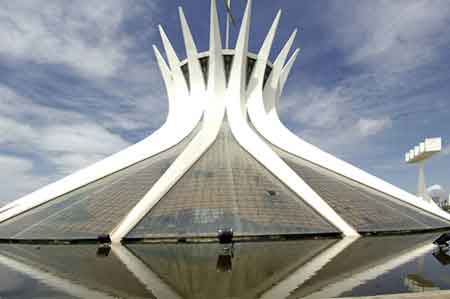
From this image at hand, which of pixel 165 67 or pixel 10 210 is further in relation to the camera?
pixel 165 67

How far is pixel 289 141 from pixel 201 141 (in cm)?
866

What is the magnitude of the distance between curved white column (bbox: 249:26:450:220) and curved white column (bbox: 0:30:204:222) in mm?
6201

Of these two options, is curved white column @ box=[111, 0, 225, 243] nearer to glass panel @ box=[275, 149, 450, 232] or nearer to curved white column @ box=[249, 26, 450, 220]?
curved white column @ box=[249, 26, 450, 220]

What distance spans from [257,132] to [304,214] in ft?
40.5

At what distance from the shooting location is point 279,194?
1762cm

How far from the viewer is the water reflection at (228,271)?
602cm

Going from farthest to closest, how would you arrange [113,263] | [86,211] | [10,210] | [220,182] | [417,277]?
[10,210], [220,182], [86,211], [113,263], [417,277]

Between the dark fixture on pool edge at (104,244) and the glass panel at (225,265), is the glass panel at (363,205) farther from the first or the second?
the dark fixture on pool edge at (104,244)

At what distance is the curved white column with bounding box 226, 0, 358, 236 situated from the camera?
54.3ft

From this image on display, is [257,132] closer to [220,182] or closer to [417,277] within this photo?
[220,182]

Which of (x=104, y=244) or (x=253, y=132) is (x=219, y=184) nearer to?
(x=104, y=244)

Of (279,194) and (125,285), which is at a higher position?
(279,194)

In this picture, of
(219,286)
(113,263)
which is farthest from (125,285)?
(113,263)

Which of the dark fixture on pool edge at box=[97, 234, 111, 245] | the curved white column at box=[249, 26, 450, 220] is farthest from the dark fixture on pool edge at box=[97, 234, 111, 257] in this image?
the curved white column at box=[249, 26, 450, 220]
